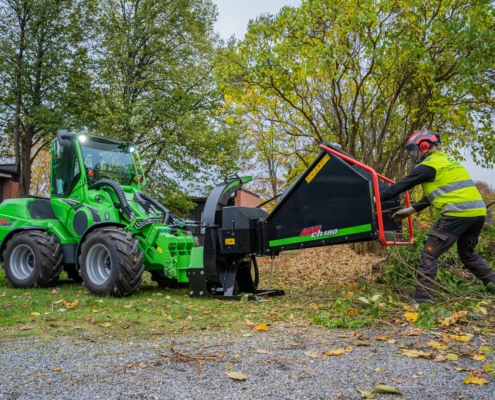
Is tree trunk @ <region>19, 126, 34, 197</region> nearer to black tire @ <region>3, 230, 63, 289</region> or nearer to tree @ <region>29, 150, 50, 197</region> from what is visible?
black tire @ <region>3, 230, 63, 289</region>

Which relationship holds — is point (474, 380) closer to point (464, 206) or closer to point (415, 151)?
point (464, 206)

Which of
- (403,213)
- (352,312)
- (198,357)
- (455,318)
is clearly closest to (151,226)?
(352,312)

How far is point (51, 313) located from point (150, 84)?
605 inches

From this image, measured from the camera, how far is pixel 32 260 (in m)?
8.95

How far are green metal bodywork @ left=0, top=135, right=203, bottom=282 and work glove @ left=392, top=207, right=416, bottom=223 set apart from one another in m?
2.74

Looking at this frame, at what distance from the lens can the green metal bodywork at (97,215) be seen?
24.4 feet

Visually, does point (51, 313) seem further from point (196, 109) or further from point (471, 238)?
point (196, 109)

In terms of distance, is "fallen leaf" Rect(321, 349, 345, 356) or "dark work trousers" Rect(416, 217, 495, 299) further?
"dark work trousers" Rect(416, 217, 495, 299)

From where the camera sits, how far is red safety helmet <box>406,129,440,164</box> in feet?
19.8

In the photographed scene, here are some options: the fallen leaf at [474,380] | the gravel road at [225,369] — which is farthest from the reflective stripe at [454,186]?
the fallen leaf at [474,380]

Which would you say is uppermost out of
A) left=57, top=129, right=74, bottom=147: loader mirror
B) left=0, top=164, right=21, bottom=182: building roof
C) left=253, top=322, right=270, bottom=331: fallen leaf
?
left=0, top=164, right=21, bottom=182: building roof

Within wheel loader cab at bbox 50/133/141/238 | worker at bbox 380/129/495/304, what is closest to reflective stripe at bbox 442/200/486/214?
worker at bbox 380/129/495/304

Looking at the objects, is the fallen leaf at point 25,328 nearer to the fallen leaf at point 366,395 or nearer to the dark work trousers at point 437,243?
the fallen leaf at point 366,395

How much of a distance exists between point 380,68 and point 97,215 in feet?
25.8
